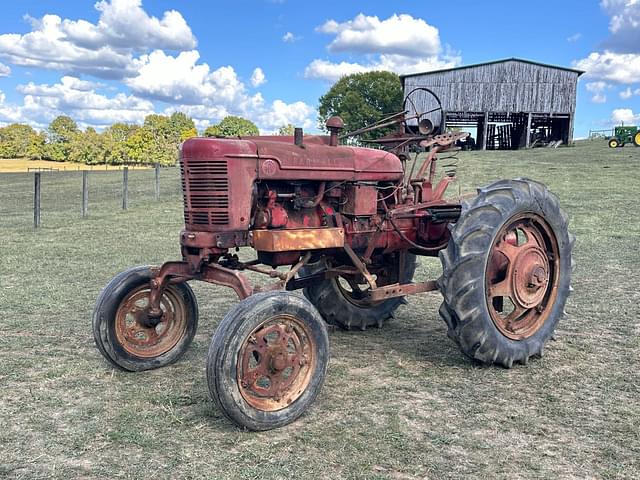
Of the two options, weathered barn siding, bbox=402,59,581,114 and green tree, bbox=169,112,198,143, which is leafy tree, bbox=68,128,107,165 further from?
weathered barn siding, bbox=402,59,581,114

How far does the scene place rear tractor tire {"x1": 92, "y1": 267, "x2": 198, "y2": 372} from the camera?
4.53 m

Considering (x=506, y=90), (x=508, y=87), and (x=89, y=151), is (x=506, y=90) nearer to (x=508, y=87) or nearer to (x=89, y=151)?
(x=508, y=87)

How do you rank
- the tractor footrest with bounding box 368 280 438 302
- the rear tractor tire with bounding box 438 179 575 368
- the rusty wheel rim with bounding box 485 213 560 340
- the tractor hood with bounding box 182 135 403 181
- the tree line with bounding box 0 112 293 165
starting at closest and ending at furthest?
the tractor hood with bounding box 182 135 403 181 < the rear tractor tire with bounding box 438 179 575 368 < the rusty wheel rim with bounding box 485 213 560 340 < the tractor footrest with bounding box 368 280 438 302 < the tree line with bounding box 0 112 293 165

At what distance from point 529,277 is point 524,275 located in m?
0.05

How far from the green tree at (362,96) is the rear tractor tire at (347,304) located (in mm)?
59188

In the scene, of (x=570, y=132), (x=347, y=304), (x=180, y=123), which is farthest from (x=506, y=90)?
(x=180, y=123)

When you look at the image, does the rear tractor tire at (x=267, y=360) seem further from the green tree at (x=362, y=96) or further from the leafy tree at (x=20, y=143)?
the leafy tree at (x=20, y=143)

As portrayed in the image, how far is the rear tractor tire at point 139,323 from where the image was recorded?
4.53 meters

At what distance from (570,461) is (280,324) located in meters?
1.83

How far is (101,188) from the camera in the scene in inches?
1168

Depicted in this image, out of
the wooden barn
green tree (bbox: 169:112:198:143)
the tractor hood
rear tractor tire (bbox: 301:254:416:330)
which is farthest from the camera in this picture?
green tree (bbox: 169:112:198:143)

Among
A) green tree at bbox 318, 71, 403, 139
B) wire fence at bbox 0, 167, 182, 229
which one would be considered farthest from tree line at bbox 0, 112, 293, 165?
wire fence at bbox 0, 167, 182, 229

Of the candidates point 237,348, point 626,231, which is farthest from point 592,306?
point 626,231

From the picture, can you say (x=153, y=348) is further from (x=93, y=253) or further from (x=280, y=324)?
(x=93, y=253)
